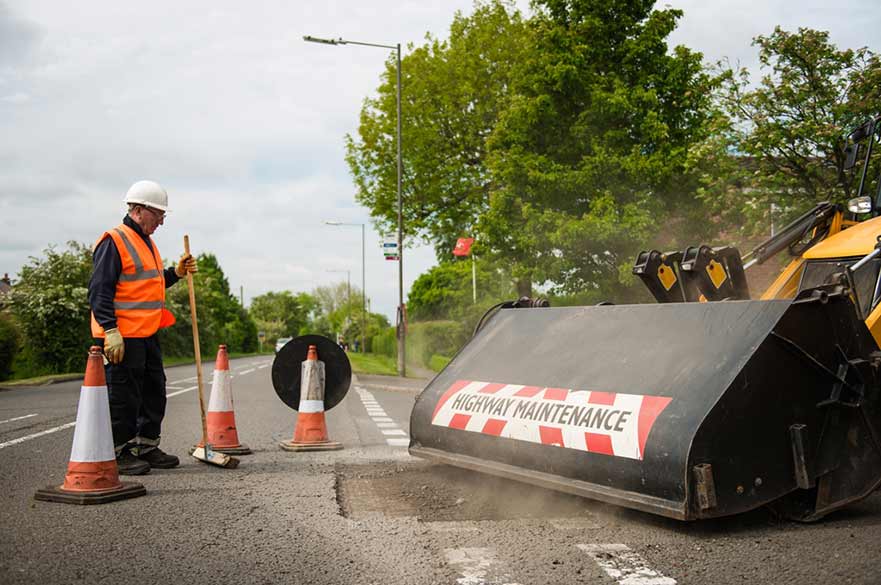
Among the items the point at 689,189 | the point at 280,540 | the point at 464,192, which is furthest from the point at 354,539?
the point at 464,192

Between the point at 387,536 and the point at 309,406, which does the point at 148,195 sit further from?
the point at 387,536

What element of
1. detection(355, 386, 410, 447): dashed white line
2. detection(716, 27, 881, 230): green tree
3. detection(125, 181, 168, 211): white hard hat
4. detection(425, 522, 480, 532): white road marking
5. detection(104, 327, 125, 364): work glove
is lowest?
detection(355, 386, 410, 447): dashed white line

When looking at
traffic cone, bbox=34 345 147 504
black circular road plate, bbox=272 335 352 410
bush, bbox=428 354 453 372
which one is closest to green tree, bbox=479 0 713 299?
bush, bbox=428 354 453 372

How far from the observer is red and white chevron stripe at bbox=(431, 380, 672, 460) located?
182 inches

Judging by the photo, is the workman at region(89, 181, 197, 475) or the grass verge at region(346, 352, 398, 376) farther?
the grass verge at region(346, 352, 398, 376)

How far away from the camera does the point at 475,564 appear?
12.9ft

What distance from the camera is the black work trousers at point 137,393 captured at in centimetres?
626

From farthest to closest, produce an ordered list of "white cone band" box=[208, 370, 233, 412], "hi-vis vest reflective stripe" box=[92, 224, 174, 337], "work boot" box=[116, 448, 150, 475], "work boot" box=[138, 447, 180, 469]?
1. "white cone band" box=[208, 370, 233, 412]
2. "work boot" box=[138, 447, 180, 469]
3. "hi-vis vest reflective stripe" box=[92, 224, 174, 337]
4. "work boot" box=[116, 448, 150, 475]

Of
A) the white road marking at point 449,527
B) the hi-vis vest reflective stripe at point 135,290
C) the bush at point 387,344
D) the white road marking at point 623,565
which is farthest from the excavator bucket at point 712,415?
the bush at point 387,344

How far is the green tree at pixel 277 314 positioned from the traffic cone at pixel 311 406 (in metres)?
116

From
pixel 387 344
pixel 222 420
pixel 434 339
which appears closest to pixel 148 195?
pixel 222 420

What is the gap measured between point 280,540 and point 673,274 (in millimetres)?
3671

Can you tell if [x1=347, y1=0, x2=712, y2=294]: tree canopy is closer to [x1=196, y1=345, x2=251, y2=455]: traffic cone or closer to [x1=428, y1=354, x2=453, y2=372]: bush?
[x1=428, y1=354, x2=453, y2=372]: bush

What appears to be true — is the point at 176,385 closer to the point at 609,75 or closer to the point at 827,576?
the point at 609,75
